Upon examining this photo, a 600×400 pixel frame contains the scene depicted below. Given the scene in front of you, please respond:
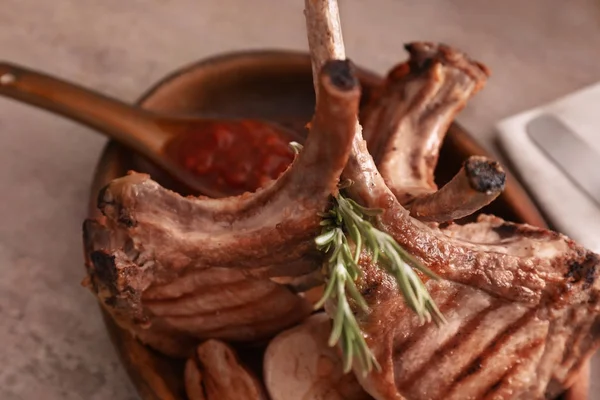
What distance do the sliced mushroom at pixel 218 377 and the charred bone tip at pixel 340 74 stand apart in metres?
0.60

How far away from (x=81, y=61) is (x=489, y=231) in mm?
1247

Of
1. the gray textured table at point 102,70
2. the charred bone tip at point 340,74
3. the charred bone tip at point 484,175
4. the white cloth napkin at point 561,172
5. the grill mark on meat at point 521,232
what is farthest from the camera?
the white cloth napkin at point 561,172

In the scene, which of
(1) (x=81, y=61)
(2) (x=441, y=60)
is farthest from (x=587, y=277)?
(1) (x=81, y=61)

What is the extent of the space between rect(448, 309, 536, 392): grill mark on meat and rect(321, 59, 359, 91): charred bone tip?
59 cm

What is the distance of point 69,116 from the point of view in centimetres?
142

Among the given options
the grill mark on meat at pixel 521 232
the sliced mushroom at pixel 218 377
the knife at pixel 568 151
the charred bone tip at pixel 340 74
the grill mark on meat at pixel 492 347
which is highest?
the charred bone tip at pixel 340 74

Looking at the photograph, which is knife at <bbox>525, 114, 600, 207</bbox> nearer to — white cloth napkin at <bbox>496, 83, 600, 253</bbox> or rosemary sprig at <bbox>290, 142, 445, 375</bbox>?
white cloth napkin at <bbox>496, 83, 600, 253</bbox>

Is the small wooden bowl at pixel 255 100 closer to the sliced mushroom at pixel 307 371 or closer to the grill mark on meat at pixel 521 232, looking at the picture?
the grill mark on meat at pixel 521 232

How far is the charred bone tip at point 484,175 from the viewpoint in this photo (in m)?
0.89

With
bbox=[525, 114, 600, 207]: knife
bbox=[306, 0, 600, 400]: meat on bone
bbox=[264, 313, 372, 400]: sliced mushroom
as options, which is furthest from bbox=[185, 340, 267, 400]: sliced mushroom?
bbox=[525, 114, 600, 207]: knife

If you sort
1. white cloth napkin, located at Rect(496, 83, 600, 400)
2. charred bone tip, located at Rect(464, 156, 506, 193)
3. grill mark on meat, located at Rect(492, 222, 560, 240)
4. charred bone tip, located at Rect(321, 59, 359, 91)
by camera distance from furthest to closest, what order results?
white cloth napkin, located at Rect(496, 83, 600, 400) < grill mark on meat, located at Rect(492, 222, 560, 240) < charred bone tip, located at Rect(464, 156, 506, 193) < charred bone tip, located at Rect(321, 59, 359, 91)

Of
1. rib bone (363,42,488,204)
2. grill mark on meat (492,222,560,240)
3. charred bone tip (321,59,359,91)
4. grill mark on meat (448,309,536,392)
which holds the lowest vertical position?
grill mark on meat (448,309,536,392)

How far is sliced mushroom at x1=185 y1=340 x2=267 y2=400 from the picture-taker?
44.6 inches

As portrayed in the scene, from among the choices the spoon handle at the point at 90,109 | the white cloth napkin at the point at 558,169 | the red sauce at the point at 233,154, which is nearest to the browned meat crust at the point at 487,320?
the red sauce at the point at 233,154
